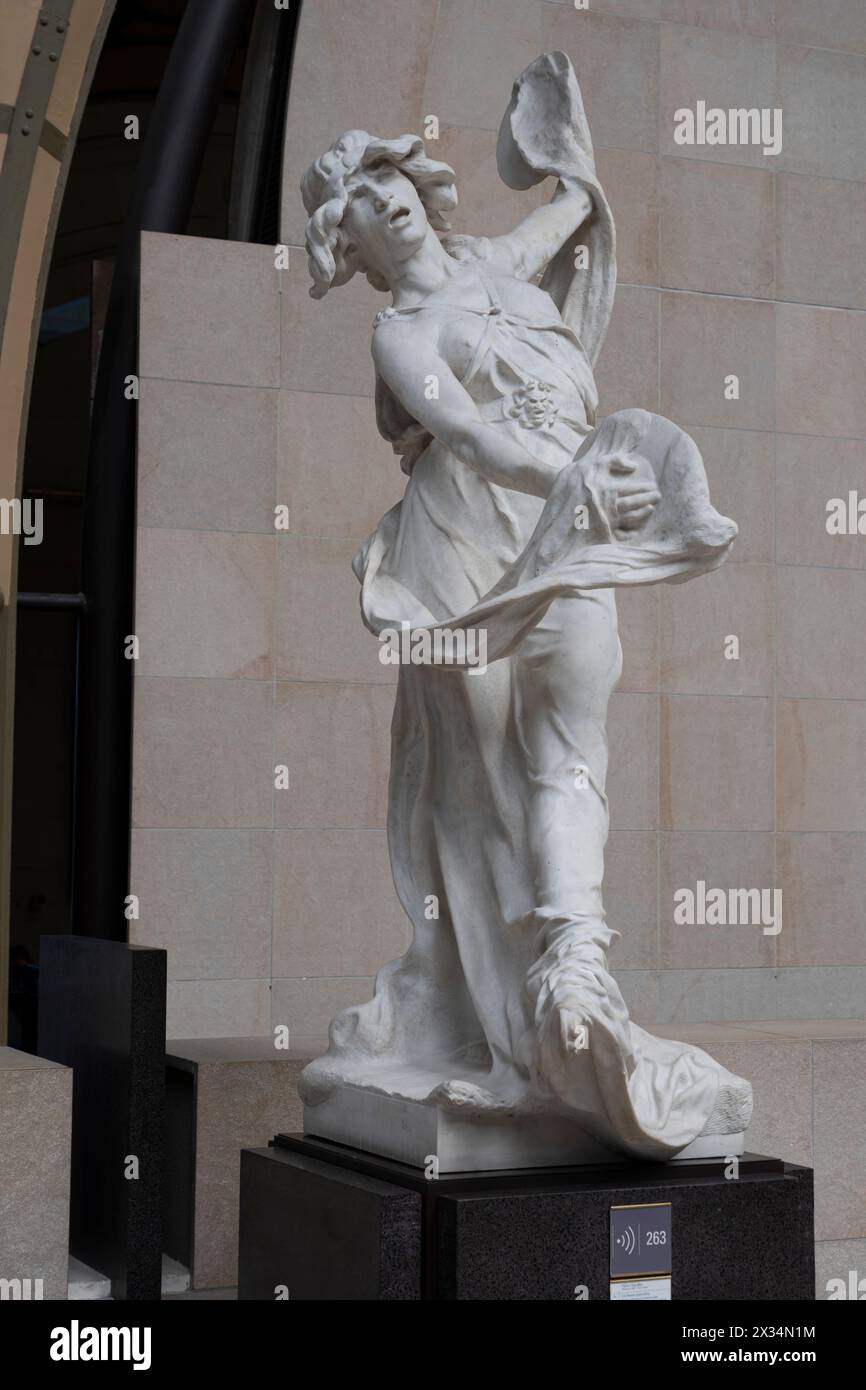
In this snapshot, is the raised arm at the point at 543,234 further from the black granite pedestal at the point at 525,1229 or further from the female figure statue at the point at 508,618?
the black granite pedestal at the point at 525,1229

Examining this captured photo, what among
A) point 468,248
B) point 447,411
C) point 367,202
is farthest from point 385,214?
point 447,411

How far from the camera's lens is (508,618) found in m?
4.80

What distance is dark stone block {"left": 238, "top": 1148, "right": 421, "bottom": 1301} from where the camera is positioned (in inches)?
183

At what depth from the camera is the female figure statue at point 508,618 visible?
4715 mm

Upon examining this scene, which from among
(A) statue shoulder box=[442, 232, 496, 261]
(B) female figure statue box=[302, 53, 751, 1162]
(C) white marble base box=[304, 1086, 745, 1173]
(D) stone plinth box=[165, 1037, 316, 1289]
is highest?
(A) statue shoulder box=[442, 232, 496, 261]

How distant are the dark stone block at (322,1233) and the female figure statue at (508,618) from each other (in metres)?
0.26

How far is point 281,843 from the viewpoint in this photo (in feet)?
29.9

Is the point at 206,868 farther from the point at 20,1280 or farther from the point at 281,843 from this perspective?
the point at 20,1280

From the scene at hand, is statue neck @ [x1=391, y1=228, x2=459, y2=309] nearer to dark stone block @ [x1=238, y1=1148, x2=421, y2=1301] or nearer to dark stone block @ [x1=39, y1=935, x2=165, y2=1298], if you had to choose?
dark stone block @ [x1=39, y1=935, x2=165, y2=1298]

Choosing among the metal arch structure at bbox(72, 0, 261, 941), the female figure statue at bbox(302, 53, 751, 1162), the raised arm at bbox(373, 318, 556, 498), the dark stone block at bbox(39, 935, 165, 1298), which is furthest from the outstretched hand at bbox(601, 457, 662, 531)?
the metal arch structure at bbox(72, 0, 261, 941)

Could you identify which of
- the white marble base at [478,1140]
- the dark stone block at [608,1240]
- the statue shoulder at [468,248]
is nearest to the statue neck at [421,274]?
Answer: the statue shoulder at [468,248]

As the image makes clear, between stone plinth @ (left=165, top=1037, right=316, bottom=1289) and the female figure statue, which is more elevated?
the female figure statue

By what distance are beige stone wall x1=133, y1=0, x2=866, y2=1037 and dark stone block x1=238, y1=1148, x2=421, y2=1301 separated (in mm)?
3484

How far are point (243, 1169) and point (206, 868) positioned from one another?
3439mm
